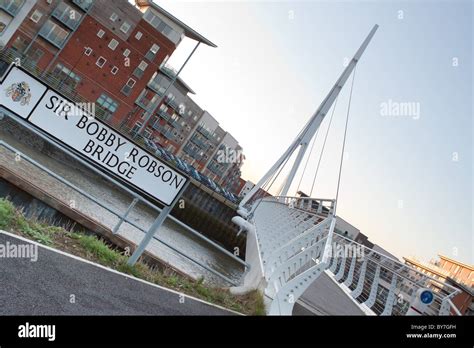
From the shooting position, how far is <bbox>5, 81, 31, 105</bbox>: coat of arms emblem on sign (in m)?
5.00

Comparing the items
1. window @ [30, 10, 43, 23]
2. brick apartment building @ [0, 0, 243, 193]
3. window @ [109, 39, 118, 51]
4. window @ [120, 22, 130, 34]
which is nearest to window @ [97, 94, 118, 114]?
brick apartment building @ [0, 0, 243, 193]

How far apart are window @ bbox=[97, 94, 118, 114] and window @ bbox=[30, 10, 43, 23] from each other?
10511mm

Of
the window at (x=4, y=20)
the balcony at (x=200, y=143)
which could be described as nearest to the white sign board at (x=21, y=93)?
the window at (x=4, y=20)

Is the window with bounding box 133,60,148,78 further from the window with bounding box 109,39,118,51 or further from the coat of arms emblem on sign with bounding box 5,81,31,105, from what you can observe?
the coat of arms emblem on sign with bounding box 5,81,31,105

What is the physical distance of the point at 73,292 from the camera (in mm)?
3783

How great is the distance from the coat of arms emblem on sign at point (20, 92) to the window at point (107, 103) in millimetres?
49503

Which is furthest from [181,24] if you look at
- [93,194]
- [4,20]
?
[93,194]

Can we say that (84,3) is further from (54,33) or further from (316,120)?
(316,120)

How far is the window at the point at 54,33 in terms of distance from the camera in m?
48.2

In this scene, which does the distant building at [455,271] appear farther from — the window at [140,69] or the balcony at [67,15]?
the balcony at [67,15]

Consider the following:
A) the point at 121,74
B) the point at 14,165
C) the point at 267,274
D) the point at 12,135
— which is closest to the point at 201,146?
the point at 121,74

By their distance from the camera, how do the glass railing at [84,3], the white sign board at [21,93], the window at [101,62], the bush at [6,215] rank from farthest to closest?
the window at [101,62]
the glass railing at [84,3]
the white sign board at [21,93]
the bush at [6,215]
